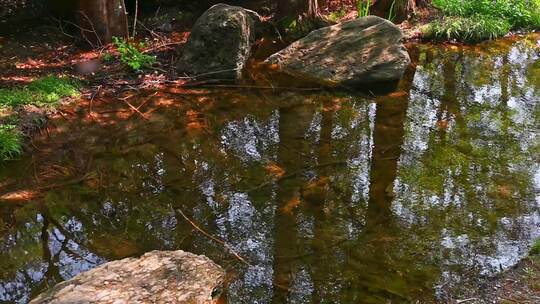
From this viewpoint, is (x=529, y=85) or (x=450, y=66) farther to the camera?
(x=450, y=66)

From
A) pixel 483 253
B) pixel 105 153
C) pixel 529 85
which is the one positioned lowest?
pixel 529 85

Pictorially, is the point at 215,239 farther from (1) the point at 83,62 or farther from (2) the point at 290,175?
(1) the point at 83,62

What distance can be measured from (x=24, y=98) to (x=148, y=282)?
455 centimetres

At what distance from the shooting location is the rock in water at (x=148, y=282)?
14.7 feet

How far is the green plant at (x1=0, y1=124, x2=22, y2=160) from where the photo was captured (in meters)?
7.00

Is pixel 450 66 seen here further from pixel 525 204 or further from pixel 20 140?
pixel 20 140

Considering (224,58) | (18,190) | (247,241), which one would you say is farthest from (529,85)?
(18,190)

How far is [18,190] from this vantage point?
644cm

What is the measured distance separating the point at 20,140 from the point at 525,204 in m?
6.01

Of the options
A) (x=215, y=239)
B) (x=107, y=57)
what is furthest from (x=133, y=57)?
(x=215, y=239)

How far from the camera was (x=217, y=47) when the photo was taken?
976 cm

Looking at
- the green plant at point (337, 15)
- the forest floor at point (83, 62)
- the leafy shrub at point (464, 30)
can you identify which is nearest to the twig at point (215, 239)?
the forest floor at point (83, 62)

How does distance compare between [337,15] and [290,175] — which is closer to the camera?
[290,175]

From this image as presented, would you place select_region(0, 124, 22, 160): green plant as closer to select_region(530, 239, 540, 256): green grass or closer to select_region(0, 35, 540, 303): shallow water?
select_region(0, 35, 540, 303): shallow water
